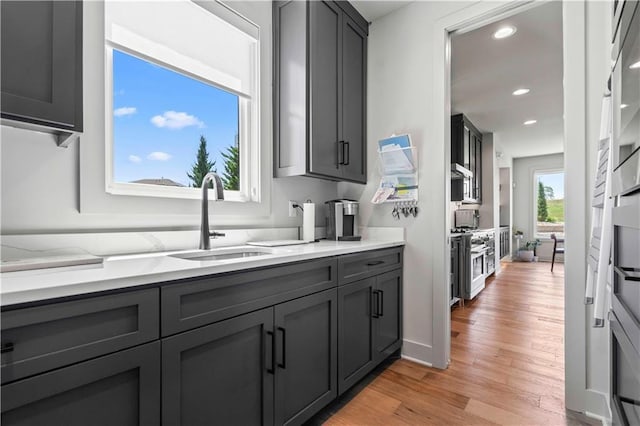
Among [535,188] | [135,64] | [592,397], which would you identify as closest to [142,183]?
[135,64]

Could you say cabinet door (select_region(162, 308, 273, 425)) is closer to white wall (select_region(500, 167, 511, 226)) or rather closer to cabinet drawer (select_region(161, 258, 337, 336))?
cabinet drawer (select_region(161, 258, 337, 336))

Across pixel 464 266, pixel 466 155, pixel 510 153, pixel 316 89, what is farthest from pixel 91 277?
pixel 510 153

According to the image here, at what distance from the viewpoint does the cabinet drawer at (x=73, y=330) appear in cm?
70

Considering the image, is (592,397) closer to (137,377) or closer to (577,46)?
(577,46)

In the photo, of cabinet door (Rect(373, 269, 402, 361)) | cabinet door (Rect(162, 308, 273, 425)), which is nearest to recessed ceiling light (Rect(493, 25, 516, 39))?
cabinet door (Rect(373, 269, 402, 361))

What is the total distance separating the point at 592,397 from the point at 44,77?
2.77 metres

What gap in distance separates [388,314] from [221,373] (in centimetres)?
135

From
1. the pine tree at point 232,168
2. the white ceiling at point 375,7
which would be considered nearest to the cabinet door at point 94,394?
the pine tree at point 232,168

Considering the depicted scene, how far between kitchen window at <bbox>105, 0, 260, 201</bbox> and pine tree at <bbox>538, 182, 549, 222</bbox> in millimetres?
8541

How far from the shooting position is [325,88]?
85.1 inches

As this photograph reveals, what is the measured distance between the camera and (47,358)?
746 millimetres

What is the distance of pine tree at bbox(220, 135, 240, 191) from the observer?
2049 millimetres

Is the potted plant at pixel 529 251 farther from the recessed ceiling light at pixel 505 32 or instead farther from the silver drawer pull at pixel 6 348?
the silver drawer pull at pixel 6 348

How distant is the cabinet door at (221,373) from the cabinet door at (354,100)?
1.44m
